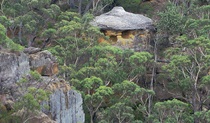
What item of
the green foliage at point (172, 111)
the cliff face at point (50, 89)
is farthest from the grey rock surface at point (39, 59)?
the green foliage at point (172, 111)

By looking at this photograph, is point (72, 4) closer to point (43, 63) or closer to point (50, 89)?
point (43, 63)

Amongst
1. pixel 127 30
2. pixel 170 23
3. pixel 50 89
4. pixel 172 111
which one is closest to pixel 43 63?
pixel 50 89

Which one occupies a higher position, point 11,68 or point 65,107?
point 11,68

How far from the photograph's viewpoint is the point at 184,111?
4369cm

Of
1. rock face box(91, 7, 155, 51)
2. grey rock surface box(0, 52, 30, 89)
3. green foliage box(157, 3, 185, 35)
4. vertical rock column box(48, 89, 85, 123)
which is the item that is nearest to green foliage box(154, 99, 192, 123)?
vertical rock column box(48, 89, 85, 123)

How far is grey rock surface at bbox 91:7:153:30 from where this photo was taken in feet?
177

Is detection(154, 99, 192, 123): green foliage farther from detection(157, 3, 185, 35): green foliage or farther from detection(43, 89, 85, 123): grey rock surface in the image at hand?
detection(157, 3, 185, 35): green foliage

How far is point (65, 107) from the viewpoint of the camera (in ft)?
120

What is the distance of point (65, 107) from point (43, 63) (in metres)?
3.76

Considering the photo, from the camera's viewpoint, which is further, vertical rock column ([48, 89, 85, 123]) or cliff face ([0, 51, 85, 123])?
vertical rock column ([48, 89, 85, 123])

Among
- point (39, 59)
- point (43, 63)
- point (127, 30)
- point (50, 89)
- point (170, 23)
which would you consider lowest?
point (50, 89)

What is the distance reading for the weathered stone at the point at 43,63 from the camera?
127 feet

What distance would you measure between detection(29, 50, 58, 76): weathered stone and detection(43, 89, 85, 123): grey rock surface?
290 cm

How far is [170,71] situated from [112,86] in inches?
167
